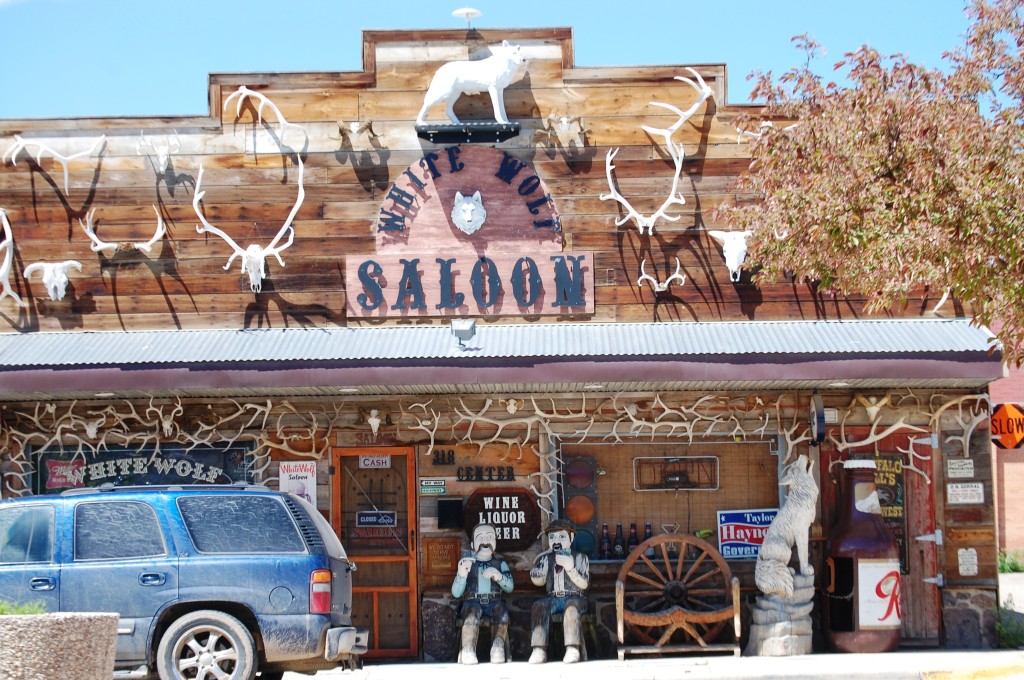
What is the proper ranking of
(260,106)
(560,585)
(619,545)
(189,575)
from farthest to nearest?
(260,106), (619,545), (560,585), (189,575)

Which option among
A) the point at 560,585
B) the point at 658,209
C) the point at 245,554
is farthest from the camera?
the point at 658,209

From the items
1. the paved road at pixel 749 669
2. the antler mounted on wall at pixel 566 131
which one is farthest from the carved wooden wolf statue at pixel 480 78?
the paved road at pixel 749 669

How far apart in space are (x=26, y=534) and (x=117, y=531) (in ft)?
2.43

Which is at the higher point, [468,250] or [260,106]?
[260,106]

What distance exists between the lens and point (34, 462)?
14.2 metres

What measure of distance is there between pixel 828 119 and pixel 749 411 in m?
3.86

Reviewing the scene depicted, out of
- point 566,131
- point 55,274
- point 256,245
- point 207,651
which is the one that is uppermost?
point 566,131

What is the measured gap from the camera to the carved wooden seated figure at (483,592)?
12945mm

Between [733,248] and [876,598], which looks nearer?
[876,598]

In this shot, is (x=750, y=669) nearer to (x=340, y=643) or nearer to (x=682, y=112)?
(x=340, y=643)

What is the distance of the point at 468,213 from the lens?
14.1 m

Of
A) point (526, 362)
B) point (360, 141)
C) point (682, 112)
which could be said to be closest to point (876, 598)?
point (526, 362)

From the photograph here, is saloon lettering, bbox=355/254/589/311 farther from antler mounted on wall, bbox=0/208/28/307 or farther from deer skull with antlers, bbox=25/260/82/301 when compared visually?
antler mounted on wall, bbox=0/208/28/307

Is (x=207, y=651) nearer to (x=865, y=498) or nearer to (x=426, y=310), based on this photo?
(x=426, y=310)
